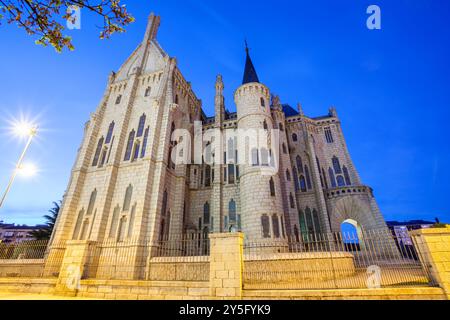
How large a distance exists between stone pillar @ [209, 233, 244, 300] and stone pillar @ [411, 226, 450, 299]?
5851 mm

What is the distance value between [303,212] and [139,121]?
64.3ft

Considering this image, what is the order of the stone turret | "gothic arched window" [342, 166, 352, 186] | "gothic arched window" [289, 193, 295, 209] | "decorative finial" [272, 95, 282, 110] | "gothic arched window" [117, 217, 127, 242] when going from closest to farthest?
"gothic arched window" [117, 217, 127, 242]
the stone turret
"gothic arched window" [289, 193, 295, 209]
"gothic arched window" [342, 166, 352, 186]
"decorative finial" [272, 95, 282, 110]

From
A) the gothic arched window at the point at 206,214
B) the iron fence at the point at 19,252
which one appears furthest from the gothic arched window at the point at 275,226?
the iron fence at the point at 19,252

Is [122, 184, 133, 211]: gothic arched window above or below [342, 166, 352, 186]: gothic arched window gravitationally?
below

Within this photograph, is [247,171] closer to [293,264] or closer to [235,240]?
[293,264]

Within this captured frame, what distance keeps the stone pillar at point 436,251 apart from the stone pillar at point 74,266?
12.5 metres

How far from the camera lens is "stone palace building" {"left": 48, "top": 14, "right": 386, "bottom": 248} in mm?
17078

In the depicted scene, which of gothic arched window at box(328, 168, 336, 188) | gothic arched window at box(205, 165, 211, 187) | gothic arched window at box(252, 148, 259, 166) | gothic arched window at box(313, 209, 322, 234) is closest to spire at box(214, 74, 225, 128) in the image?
gothic arched window at box(205, 165, 211, 187)

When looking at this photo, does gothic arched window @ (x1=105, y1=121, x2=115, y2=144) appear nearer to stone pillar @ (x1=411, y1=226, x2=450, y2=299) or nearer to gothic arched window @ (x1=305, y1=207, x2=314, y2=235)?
gothic arched window @ (x1=305, y1=207, x2=314, y2=235)

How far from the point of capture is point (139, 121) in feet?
68.9

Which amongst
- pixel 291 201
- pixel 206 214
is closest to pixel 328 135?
pixel 291 201

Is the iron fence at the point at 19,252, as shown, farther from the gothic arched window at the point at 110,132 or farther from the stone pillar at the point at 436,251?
the stone pillar at the point at 436,251

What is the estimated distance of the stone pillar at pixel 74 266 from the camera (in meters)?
8.34
